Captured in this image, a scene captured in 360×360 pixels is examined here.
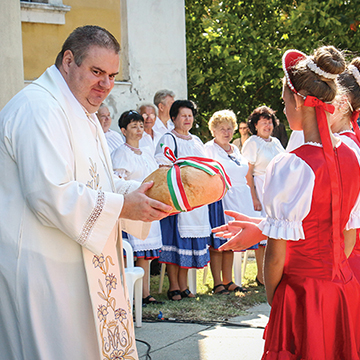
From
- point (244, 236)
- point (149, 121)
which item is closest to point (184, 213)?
point (149, 121)

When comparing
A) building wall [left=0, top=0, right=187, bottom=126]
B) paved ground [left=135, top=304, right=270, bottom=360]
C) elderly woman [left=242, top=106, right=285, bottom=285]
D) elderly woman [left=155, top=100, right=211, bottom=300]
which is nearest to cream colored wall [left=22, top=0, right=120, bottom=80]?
building wall [left=0, top=0, right=187, bottom=126]

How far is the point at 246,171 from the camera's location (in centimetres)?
682

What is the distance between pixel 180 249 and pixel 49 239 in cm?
394

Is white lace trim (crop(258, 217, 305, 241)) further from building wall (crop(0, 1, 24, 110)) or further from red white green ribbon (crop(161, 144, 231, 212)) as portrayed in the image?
building wall (crop(0, 1, 24, 110))

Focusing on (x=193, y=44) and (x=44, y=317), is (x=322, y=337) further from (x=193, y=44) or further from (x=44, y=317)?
(x=193, y=44)

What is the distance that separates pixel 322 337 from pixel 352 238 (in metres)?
0.59

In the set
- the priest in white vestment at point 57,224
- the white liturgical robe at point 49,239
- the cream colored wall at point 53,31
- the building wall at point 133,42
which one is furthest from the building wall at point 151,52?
the white liturgical robe at point 49,239

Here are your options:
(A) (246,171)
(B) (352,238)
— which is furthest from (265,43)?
(B) (352,238)

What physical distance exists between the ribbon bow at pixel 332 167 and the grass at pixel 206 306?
2.95 m

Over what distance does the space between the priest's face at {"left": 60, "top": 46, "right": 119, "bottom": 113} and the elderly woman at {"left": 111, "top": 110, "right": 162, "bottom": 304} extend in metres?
3.29

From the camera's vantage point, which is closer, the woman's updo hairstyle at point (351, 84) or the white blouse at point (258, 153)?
the woman's updo hairstyle at point (351, 84)

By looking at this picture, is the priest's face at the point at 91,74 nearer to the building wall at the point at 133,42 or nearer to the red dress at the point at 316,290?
the red dress at the point at 316,290

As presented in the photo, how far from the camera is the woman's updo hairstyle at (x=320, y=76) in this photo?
2.48 metres

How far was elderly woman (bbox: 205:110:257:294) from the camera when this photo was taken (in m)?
6.62
